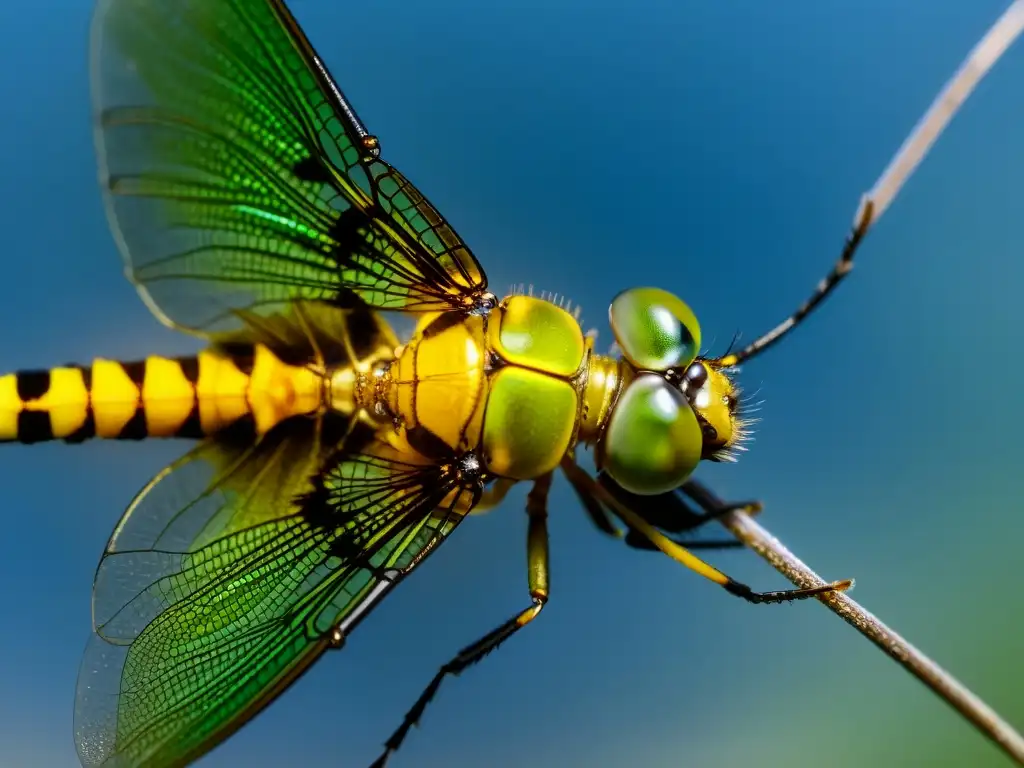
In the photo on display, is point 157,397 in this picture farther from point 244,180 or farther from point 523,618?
point 523,618

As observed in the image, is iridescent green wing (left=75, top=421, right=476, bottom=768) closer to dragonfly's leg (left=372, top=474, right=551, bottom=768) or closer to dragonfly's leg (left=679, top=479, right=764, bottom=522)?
dragonfly's leg (left=372, top=474, right=551, bottom=768)

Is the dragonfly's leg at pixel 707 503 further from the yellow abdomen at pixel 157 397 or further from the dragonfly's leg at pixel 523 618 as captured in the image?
the yellow abdomen at pixel 157 397

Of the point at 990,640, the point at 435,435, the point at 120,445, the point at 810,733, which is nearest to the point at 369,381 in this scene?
the point at 435,435

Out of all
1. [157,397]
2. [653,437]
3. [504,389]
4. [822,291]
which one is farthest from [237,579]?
[822,291]

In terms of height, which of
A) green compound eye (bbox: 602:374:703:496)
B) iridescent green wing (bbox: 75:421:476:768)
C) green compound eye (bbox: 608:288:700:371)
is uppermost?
green compound eye (bbox: 608:288:700:371)

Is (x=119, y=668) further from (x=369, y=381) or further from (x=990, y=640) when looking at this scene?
(x=990, y=640)

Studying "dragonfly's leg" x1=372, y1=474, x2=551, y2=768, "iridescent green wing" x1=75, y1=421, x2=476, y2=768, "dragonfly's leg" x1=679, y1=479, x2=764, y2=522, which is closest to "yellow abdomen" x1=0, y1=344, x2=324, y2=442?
"iridescent green wing" x1=75, y1=421, x2=476, y2=768
